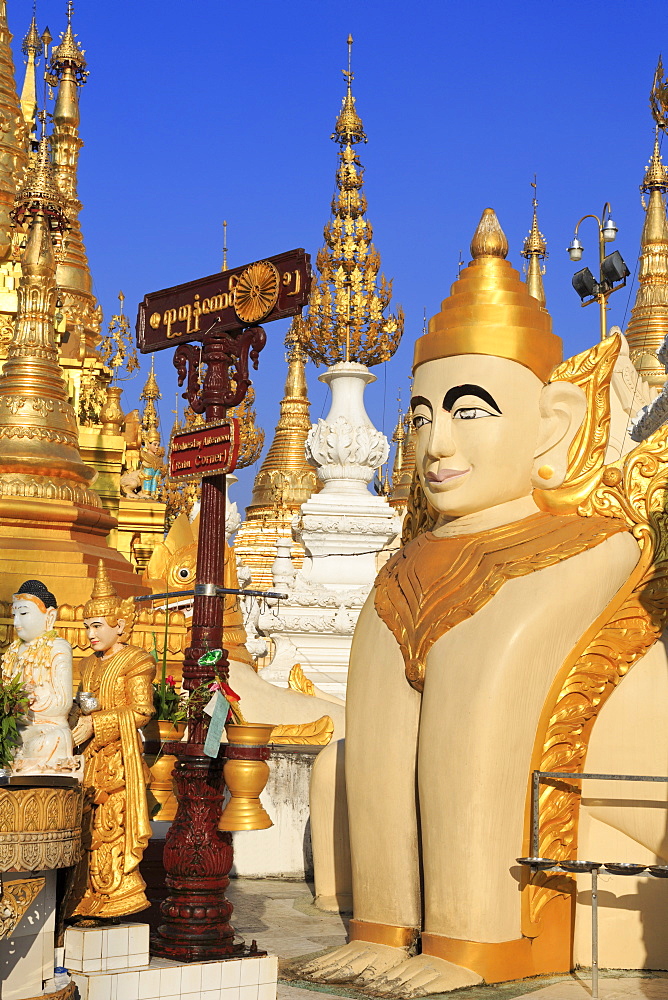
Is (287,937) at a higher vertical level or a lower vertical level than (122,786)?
lower

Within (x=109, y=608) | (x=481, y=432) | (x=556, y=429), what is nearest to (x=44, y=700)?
(x=109, y=608)

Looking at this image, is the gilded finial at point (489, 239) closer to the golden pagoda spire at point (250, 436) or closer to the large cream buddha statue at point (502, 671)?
the large cream buddha statue at point (502, 671)

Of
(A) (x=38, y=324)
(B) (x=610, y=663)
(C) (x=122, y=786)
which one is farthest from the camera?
(A) (x=38, y=324)

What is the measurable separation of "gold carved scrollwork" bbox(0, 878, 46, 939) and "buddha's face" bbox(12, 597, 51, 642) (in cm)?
158

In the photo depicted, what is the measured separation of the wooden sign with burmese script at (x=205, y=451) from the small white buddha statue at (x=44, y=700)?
1.33 meters

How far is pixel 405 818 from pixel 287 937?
162 centimetres

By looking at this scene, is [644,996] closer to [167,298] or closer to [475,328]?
[475,328]

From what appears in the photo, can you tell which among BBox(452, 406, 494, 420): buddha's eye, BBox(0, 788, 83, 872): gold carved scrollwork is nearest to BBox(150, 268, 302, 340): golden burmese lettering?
BBox(452, 406, 494, 420): buddha's eye

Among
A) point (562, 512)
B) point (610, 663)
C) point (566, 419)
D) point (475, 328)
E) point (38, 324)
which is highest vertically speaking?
point (38, 324)

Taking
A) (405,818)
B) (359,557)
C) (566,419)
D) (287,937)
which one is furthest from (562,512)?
(359,557)

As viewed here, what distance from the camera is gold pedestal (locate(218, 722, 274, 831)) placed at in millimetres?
7660

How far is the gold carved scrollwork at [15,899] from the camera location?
6375mm

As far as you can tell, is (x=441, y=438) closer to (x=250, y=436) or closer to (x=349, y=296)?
(x=349, y=296)

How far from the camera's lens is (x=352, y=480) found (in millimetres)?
18203
